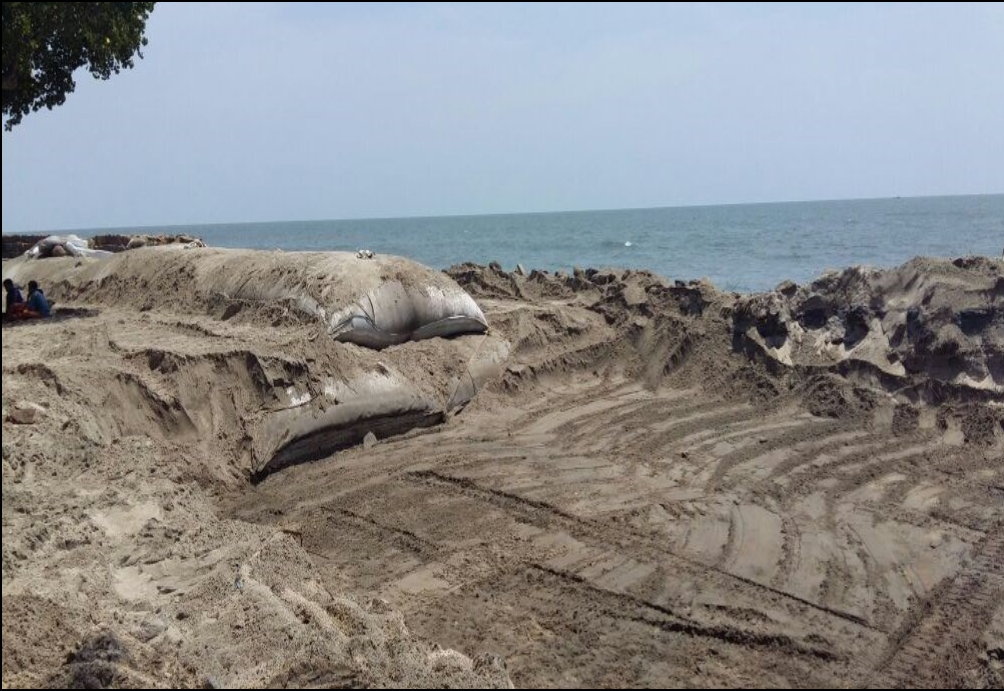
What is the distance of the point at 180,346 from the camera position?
920 cm

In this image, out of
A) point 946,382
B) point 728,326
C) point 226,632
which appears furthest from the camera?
point 728,326

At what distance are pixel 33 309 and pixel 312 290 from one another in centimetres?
340

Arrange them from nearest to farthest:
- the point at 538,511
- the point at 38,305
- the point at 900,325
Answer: the point at 538,511 → the point at 38,305 → the point at 900,325

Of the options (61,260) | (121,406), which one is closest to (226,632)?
(121,406)

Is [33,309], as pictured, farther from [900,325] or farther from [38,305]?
[900,325]

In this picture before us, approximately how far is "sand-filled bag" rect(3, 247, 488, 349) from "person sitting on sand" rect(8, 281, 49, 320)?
134cm

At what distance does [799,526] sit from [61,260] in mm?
12477

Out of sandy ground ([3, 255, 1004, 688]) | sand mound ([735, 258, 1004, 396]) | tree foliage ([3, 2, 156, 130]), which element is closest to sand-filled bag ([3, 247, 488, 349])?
sandy ground ([3, 255, 1004, 688])

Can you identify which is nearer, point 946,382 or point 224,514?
point 224,514

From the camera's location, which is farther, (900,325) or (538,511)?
(900,325)

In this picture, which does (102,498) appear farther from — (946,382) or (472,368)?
(946,382)

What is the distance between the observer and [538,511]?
24.9 feet

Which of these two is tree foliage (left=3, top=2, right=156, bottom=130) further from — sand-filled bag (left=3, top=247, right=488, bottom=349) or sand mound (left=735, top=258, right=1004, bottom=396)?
sand mound (left=735, top=258, right=1004, bottom=396)

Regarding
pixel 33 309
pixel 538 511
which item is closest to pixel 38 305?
pixel 33 309
